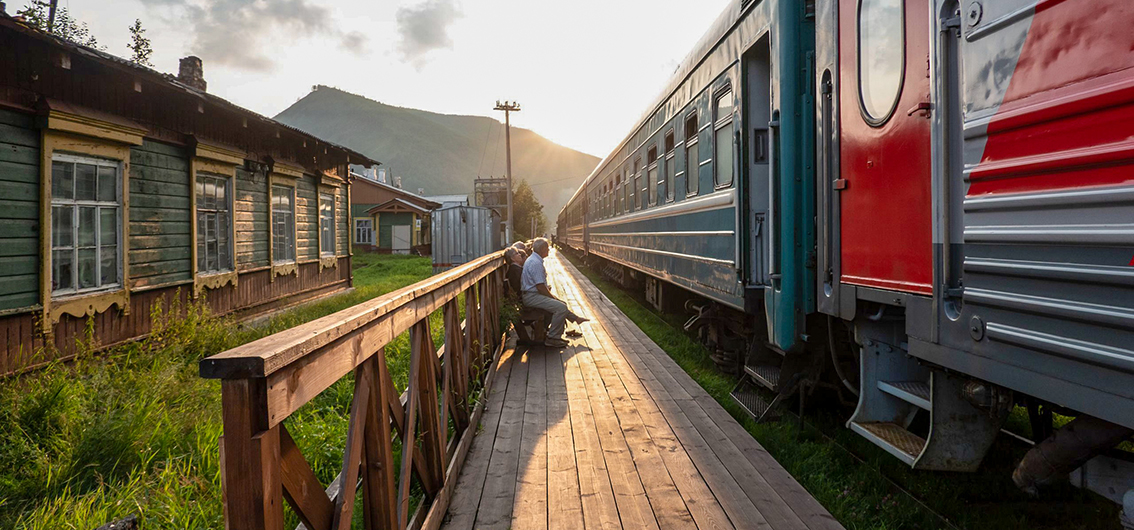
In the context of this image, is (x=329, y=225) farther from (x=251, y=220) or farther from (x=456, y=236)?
(x=251, y=220)

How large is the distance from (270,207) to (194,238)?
105 inches

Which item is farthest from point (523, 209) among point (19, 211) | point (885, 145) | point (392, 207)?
point (885, 145)

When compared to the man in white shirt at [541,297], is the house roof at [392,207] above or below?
above

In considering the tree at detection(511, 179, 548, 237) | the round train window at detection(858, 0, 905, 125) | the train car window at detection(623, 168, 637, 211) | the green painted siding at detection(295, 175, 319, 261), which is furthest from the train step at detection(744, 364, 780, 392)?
the tree at detection(511, 179, 548, 237)

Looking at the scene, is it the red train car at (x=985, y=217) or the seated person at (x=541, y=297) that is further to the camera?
the seated person at (x=541, y=297)

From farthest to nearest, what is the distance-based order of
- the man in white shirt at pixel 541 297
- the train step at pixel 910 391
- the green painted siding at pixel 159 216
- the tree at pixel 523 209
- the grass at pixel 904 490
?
the tree at pixel 523 209
the man in white shirt at pixel 541 297
the green painted siding at pixel 159 216
the grass at pixel 904 490
the train step at pixel 910 391

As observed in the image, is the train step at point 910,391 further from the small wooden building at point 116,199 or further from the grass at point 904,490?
the small wooden building at point 116,199

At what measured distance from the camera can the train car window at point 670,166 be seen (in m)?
7.54

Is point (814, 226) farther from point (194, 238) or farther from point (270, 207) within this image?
point (270, 207)

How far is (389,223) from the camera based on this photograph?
33875 millimetres

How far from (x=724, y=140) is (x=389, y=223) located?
98.7 ft

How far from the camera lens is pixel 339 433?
4.70 m

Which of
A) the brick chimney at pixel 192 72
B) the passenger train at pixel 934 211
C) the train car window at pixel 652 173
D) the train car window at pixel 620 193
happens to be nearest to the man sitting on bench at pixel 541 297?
the train car window at pixel 652 173

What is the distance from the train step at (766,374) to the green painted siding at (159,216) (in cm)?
686
